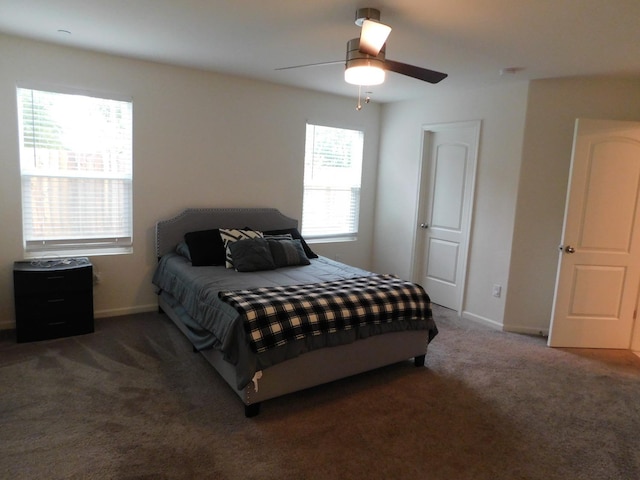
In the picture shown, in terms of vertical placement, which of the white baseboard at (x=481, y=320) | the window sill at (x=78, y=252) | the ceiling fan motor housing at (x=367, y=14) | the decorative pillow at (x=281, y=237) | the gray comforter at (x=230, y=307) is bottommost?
the white baseboard at (x=481, y=320)

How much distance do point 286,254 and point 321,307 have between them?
1.31 m

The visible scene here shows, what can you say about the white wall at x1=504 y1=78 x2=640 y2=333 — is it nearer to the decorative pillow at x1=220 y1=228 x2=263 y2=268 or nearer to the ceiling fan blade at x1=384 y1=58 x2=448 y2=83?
the ceiling fan blade at x1=384 y1=58 x2=448 y2=83

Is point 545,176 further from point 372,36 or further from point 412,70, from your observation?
point 372,36

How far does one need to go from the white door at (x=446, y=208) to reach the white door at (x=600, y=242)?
1009mm

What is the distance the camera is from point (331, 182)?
5.30 m

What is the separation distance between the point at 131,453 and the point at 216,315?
887mm

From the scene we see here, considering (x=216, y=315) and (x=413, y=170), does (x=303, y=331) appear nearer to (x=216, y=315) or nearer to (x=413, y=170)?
(x=216, y=315)

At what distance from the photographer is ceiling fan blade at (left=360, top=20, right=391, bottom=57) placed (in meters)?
2.23

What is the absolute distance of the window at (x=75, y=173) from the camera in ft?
11.7

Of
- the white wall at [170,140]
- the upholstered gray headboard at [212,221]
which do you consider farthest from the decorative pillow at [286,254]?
the white wall at [170,140]

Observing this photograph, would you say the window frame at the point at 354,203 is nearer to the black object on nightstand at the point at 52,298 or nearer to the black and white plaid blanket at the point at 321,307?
the black and white plaid blanket at the point at 321,307

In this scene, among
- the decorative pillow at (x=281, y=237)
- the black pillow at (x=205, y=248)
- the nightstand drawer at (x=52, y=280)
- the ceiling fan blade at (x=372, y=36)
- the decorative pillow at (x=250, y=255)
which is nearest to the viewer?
the ceiling fan blade at (x=372, y=36)

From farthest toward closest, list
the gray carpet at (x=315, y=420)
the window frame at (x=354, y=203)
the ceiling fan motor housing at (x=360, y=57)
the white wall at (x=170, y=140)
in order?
1. the window frame at (x=354, y=203)
2. the white wall at (x=170, y=140)
3. the ceiling fan motor housing at (x=360, y=57)
4. the gray carpet at (x=315, y=420)

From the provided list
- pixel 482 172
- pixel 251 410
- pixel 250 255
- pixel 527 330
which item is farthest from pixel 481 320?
pixel 251 410
